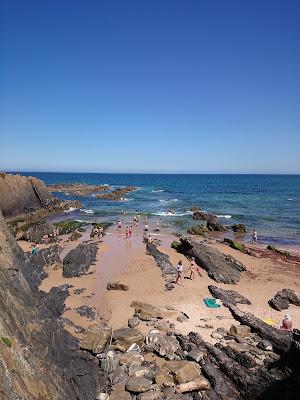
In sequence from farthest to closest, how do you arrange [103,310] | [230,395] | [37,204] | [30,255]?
[37,204] → [30,255] → [103,310] → [230,395]

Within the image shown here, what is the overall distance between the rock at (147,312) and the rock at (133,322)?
37cm

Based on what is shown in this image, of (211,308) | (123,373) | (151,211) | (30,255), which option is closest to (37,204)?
(151,211)

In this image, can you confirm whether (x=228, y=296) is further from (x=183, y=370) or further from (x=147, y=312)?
(x=183, y=370)

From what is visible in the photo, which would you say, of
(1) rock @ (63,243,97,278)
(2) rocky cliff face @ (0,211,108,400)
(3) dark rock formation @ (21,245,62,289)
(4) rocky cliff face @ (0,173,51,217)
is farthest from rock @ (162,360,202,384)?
(4) rocky cliff face @ (0,173,51,217)

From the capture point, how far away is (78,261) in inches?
1121

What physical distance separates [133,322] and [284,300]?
34.7 feet

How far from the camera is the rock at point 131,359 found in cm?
1414

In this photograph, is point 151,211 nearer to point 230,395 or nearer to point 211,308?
point 211,308

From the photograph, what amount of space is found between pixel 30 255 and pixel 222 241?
22608mm

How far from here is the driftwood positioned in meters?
12.6

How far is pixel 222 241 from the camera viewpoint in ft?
133

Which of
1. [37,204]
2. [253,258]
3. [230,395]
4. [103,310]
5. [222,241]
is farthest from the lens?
[37,204]

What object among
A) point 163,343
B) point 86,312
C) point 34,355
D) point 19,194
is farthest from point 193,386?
point 19,194

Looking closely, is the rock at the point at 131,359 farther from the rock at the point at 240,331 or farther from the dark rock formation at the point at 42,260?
the dark rock formation at the point at 42,260
